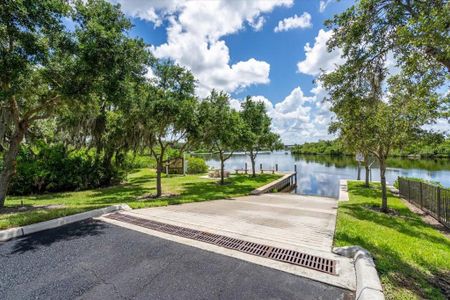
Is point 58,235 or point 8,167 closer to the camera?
point 58,235

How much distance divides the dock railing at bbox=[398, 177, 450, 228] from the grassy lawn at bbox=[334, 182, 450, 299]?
3.31ft

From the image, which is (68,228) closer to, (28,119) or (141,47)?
(28,119)

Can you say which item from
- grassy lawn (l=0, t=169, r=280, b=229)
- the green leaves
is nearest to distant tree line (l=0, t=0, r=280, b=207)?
grassy lawn (l=0, t=169, r=280, b=229)

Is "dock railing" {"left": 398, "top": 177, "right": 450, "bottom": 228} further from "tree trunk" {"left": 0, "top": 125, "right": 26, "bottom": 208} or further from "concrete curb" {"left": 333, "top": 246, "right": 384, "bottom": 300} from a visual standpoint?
"tree trunk" {"left": 0, "top": 125, "right": 26, "bottom": 208}

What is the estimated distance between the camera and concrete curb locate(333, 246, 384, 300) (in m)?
2.48

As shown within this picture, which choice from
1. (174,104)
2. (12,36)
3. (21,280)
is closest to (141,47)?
(174,104)

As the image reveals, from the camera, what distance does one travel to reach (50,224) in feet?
16.3

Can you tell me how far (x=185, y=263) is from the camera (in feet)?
10.9

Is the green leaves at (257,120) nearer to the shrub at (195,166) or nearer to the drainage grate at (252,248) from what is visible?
the shrub at (195,166)

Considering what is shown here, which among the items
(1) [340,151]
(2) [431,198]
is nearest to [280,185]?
(1) [340,151]

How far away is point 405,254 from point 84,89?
28.8 ft

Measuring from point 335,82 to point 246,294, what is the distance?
16.8 feet

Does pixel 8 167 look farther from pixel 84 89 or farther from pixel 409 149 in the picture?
pixel 409 149

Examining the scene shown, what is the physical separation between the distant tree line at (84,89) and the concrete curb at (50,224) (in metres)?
3.35
